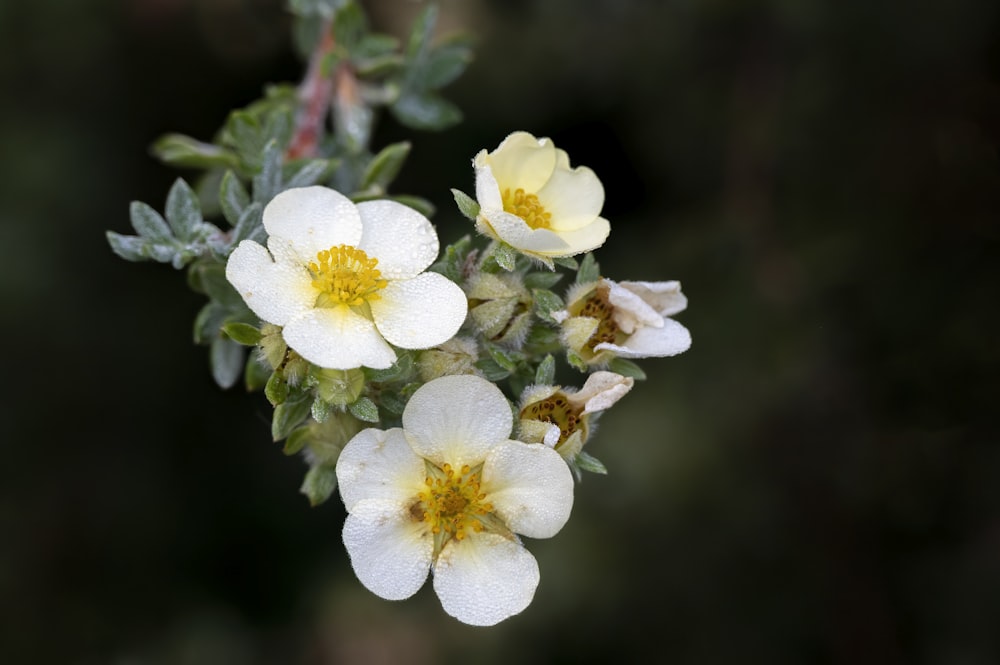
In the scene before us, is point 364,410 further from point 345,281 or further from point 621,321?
A: point 621,321

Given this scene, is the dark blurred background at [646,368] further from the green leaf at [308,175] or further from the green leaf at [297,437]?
the green leaf at [297,437]

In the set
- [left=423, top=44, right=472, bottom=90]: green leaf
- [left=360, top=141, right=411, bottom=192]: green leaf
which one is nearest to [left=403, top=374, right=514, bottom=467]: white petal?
[left=360, top=141, right=411, bottom=192]: green leaf

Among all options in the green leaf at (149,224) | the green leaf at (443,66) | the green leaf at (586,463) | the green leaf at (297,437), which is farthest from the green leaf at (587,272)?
the green leaf at (443,66)

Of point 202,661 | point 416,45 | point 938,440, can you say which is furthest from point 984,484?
point 202,661

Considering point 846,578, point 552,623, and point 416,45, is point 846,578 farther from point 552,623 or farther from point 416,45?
point 416,45

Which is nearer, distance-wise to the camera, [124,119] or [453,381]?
[453,381]
